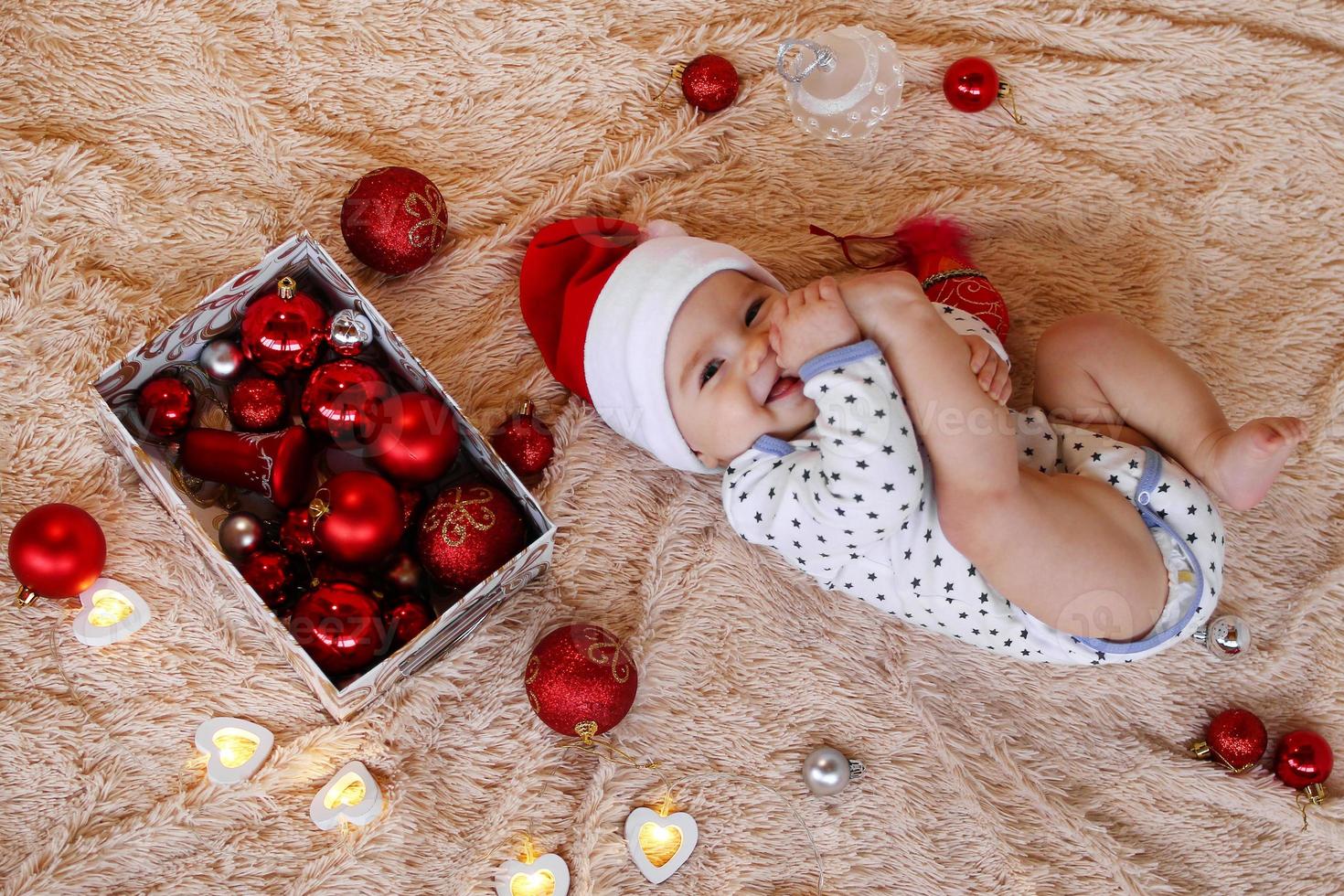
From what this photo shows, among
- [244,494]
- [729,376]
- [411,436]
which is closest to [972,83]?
[729,376]

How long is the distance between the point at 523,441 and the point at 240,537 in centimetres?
38

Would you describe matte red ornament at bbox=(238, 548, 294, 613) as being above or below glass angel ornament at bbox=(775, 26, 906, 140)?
below

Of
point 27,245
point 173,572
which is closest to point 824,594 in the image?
point 173,572

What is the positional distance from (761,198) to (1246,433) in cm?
77

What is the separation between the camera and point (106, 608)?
4.40 ft

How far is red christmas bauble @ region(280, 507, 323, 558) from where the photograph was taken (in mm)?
1297

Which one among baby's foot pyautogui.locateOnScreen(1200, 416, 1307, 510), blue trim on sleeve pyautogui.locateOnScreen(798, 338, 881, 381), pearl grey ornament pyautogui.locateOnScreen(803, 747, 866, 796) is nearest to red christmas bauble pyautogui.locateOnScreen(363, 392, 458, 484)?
blue trim on sleeve pyautogui.locateOnScreen(798, 338, 881, 381)

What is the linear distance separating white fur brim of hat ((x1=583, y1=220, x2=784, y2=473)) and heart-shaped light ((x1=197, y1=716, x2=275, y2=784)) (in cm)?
64

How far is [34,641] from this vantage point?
1350 mm

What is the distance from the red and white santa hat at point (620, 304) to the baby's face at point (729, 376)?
2 cm

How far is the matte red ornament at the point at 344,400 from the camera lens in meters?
1.29

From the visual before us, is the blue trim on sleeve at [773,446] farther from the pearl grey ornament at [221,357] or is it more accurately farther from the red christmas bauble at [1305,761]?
the red christmas bauble at [1305,761]

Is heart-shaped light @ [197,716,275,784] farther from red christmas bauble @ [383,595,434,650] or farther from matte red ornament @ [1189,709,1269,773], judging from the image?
matte red ornament @ [1189,709,1269,773]

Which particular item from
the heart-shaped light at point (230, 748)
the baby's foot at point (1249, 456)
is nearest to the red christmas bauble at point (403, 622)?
the heart-shaped light at point (230, 748)
